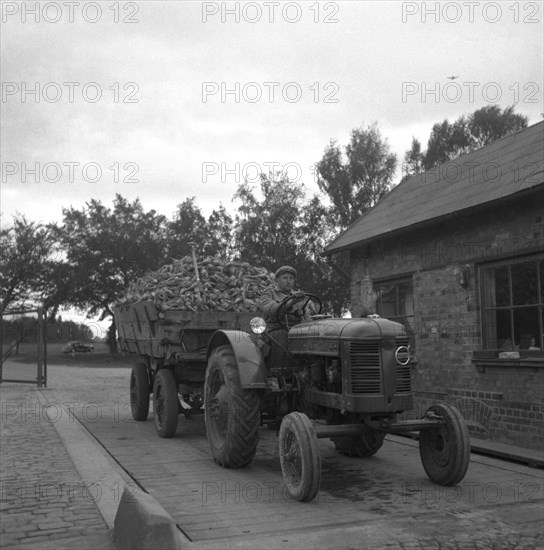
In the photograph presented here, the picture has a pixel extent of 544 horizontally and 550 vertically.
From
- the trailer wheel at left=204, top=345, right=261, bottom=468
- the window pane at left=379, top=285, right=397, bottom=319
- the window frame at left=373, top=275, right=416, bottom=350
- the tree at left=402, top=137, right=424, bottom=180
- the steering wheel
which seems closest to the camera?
the trailer wheel at left=204, top=345, right=261, bottom=468

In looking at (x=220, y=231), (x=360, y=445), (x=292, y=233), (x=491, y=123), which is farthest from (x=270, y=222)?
(x=360, y=445)

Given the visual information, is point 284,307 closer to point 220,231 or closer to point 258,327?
point 258,327

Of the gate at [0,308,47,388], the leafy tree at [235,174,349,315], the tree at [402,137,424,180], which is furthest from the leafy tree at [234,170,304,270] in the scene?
the gate at [0,308,47,388]

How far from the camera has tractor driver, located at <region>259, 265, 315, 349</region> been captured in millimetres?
6914

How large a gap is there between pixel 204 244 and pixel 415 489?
3376 centimetres

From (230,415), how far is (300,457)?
4.19 ft

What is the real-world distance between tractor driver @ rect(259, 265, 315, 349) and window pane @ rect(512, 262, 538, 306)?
9.09 feet

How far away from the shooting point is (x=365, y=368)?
5703 millimetres

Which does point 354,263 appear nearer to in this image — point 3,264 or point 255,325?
point 255,325

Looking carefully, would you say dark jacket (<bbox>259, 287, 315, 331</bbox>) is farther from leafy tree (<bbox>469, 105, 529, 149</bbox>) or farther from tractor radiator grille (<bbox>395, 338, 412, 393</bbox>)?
leafy tree (<bbox>469, 105, 529, 149</bbox>)

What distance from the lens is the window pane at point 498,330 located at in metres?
8.41

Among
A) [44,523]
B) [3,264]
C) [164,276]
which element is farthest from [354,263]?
[3,264]

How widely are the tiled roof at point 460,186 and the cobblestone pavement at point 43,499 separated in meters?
5.63

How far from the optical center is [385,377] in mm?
5707
